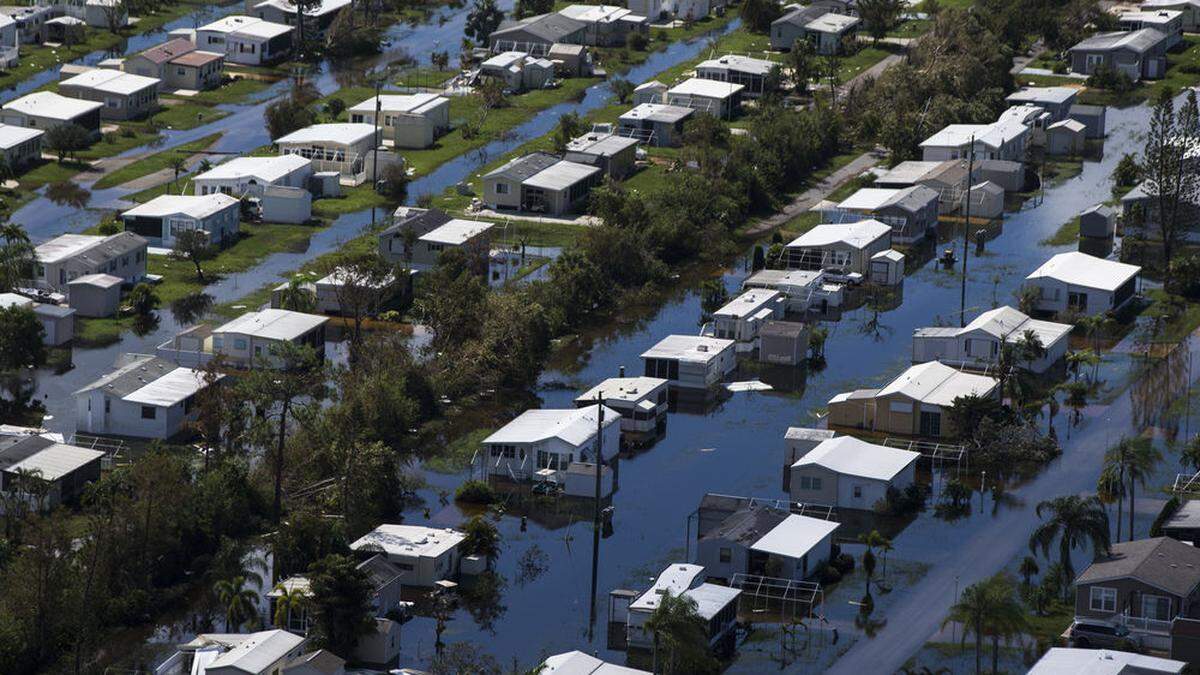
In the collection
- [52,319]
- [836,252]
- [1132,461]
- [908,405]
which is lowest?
[836,252]

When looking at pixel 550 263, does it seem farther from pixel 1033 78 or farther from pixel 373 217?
pixel 1033 78

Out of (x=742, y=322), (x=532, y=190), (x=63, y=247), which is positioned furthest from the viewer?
(x=532, y=190)

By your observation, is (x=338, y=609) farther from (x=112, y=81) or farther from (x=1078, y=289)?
(x=112, y=81)

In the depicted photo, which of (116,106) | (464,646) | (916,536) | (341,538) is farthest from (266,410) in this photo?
(116,106)

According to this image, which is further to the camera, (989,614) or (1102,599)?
(1102,599)

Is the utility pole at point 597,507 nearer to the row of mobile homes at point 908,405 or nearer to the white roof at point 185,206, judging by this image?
the row of mobile homes at point 908,405

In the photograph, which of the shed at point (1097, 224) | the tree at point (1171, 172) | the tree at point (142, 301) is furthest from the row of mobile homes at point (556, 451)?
the shed at point (1097, 224)

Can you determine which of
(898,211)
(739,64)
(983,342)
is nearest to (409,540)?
(983,342)
